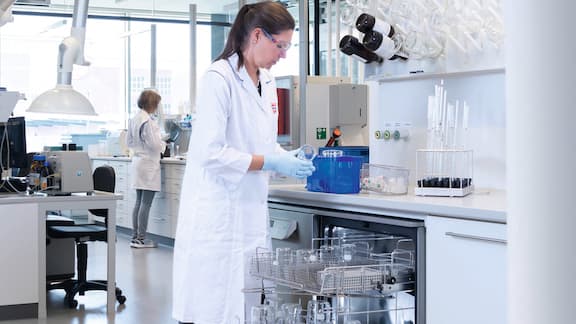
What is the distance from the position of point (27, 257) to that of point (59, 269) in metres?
0.92

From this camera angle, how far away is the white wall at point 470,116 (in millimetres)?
3184

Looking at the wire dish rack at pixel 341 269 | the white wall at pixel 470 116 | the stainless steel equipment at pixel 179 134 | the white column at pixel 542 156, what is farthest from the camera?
the stainless steel equipment at pixel 179 134

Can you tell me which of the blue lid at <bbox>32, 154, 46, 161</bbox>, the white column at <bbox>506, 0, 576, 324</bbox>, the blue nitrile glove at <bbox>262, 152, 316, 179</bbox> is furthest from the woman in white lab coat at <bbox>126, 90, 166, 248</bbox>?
the white column at <bbox>506, 0, 576, 324</bbox>

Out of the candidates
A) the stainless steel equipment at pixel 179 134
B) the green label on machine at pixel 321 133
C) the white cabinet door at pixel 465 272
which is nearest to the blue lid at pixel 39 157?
the green label on machine at pixel 321 133

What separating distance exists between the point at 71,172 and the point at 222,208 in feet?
9.63

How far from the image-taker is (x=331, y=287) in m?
2.28

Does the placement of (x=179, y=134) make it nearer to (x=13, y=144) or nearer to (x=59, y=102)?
(x=13, y=144)

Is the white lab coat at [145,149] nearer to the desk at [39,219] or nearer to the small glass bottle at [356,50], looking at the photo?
the desk at [39,219]

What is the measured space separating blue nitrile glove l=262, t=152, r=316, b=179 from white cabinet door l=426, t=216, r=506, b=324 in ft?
1.69

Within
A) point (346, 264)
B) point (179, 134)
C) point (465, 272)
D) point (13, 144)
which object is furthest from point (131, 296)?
point (179, 134)

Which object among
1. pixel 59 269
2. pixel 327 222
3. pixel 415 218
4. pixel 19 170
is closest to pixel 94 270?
pixel 59 269

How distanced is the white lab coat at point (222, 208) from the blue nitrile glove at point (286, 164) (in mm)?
85

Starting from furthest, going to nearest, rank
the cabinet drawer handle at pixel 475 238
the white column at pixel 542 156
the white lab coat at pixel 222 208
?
the white lab coat at pixel 222 208
the cabinet drawer handle at pixel 475 238
the white column at pixel 542 156

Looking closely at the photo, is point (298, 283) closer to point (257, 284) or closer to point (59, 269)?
point (257, 284)
